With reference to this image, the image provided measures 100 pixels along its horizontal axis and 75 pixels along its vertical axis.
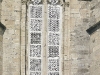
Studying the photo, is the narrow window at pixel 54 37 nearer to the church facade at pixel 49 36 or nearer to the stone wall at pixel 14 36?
the church facade at pixel 49 36

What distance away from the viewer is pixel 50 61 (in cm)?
1938

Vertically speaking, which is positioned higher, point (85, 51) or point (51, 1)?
point (51, 1)

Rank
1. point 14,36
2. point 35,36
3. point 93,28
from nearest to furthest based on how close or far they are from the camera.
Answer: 1. point 93,28
2. point 14,36
3. point 35,36

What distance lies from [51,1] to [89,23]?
4.00 ft

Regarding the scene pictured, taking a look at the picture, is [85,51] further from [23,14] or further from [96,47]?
[23,14]

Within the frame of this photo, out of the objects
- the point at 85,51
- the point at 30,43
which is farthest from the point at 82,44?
the point at 30,43

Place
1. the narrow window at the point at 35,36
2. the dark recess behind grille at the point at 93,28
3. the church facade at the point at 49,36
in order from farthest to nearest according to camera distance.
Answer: the narrow window at the point at 35,36, the church facade at the point at 49,36, the dark recess behind grille at the point at 93,28

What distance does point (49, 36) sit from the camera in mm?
19562

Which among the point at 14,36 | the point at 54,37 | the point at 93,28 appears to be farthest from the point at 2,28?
the point at 93,28

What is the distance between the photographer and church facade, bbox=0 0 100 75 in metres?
19.1

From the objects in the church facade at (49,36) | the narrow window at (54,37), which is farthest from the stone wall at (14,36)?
the narrow window at (54,37)

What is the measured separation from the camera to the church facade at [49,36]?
19.1m

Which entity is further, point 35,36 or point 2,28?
point 35,36

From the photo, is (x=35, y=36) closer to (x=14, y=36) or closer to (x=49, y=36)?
(x=49, y=36)
